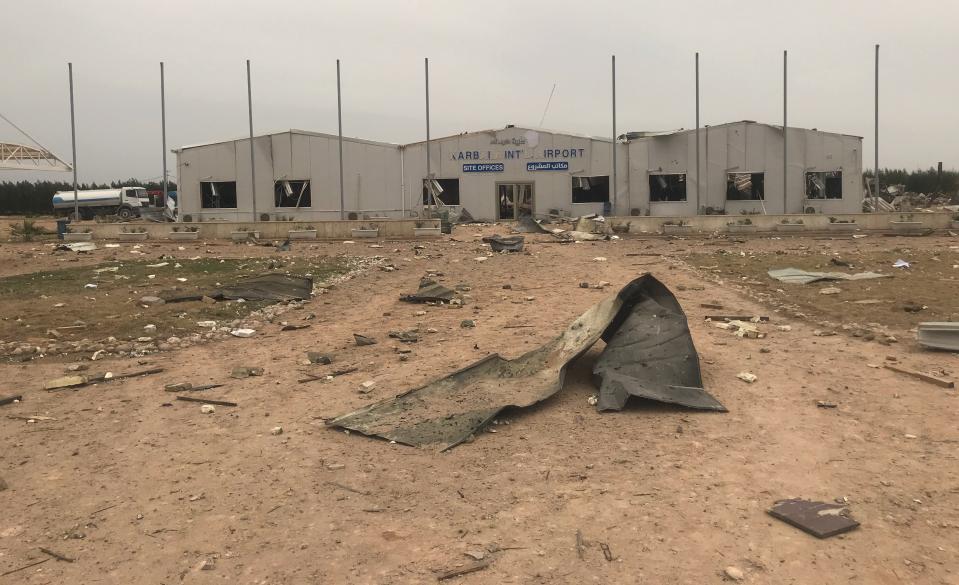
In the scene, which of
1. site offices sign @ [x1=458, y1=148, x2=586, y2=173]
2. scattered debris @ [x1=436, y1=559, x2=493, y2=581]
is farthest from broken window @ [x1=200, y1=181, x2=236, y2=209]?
scattered debris @ [x1=436, y1=559, x2=493, y2=581]

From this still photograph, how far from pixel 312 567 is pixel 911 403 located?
4.89 metres

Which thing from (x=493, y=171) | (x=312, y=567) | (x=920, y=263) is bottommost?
(x=312, y=567)

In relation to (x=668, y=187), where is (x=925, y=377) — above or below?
below

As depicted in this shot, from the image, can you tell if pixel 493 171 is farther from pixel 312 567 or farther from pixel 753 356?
pixel 312 567

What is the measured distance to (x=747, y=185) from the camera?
33562 mm

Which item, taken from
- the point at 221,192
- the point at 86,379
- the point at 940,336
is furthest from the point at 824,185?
the point at 86,379

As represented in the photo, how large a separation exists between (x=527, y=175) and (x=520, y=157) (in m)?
0.86

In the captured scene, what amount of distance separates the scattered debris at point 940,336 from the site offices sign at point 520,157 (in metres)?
27.0

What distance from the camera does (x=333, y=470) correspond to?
16.7 ft

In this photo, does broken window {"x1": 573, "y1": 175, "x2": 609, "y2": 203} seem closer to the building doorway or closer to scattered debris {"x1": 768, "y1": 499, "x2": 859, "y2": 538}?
the building doorway

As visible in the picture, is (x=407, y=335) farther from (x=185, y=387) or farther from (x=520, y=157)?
(x=520, y=157)

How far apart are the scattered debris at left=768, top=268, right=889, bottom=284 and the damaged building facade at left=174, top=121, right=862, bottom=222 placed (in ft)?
66.0

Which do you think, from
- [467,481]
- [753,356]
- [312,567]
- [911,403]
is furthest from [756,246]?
→ [312,567]

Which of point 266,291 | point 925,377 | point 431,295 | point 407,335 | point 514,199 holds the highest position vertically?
point 514,199
